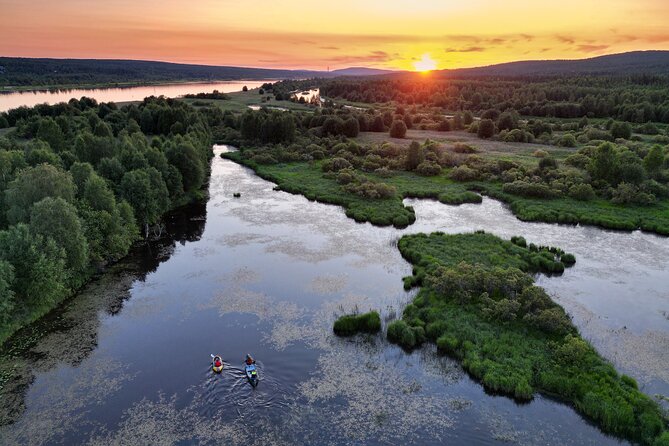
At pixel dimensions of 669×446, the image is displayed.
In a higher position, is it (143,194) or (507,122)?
(507,122)

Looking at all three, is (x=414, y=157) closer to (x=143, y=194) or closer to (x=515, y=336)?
(x=143, y=194)

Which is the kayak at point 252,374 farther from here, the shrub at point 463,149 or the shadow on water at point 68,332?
the shrub at point 463,149

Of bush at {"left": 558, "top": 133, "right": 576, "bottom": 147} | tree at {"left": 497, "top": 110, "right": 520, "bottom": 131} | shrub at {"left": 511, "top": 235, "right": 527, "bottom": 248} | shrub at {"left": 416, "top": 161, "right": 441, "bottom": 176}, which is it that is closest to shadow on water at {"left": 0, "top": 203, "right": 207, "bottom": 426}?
shrub at {"left": 511, "top": 235, "right": 527, "bottom": 248}

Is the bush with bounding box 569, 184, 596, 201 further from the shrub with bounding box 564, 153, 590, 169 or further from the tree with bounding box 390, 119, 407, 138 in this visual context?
the tree with bounding box 390, 119, 407, 138

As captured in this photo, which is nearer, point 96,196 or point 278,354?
point 278,354

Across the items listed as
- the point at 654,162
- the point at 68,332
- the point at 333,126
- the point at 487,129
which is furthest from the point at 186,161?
the point at 487,129
